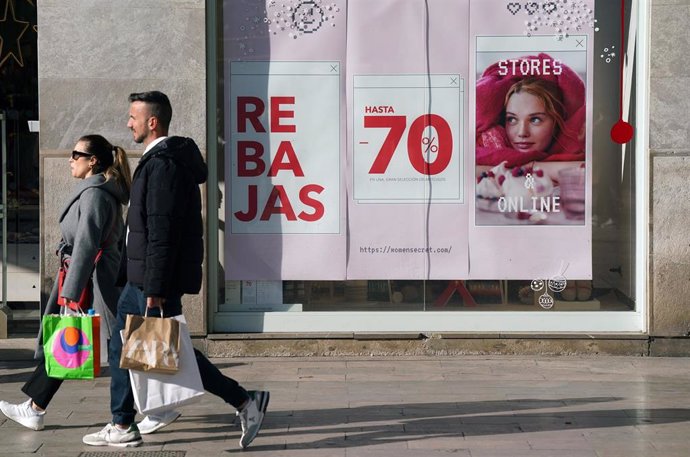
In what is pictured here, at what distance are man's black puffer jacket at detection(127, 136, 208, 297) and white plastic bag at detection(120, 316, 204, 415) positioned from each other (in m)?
0.29

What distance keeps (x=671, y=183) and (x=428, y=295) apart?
209 cm

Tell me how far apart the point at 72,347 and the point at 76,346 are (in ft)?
0.08

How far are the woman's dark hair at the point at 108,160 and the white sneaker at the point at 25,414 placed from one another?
139 cm

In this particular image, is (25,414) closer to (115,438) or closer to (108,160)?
(115,438)

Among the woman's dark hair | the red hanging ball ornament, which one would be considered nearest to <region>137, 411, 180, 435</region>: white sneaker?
the woman's dark hair

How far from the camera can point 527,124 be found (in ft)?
32.6

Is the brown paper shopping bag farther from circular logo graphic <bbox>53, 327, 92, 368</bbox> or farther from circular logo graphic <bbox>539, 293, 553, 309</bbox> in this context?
circular logo graphic <bbox>539, 293, 553, 309</bbox>

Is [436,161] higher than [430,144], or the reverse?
[430,144]

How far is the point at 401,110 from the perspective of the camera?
991 cm

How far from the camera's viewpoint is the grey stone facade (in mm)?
9711

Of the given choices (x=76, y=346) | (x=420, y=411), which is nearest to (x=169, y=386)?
(x=76, y=346)

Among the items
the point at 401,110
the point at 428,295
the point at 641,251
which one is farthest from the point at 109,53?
the point at 641,251

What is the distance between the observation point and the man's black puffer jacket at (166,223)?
6574 mm

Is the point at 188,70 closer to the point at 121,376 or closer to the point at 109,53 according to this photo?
the point at 109,53
